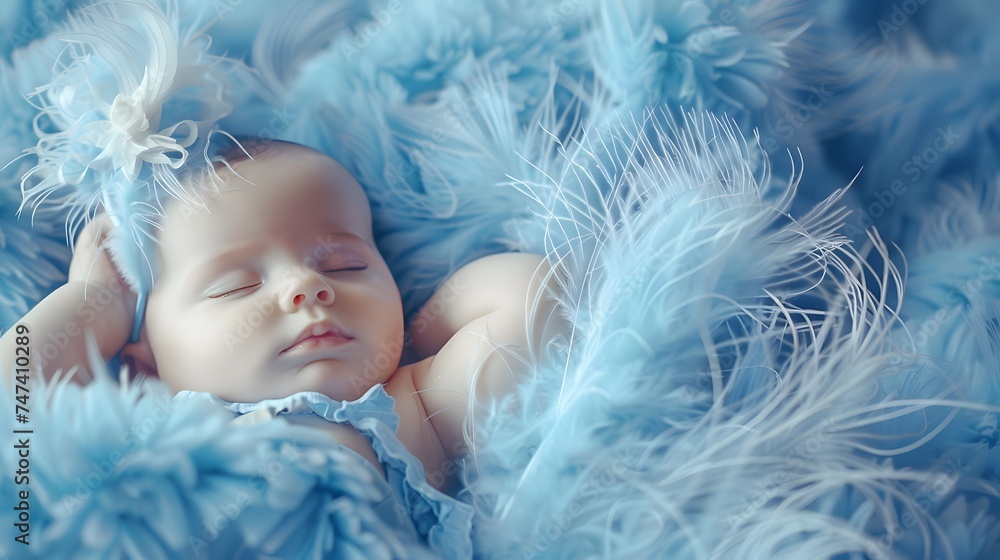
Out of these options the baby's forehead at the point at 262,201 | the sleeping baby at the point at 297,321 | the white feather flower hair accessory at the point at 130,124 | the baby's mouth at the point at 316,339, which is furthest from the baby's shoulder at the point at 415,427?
the white feather flower hair accessory at the point at 130,124

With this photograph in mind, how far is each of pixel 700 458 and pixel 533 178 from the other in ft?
1.60

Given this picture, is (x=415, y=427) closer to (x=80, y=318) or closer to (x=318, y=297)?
(x=318, y=297)

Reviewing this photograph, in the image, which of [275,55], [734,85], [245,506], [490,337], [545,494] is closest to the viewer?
[245,506]

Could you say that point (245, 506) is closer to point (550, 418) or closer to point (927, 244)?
point (550, 418)

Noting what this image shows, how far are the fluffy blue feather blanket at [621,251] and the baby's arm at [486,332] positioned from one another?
0.03m

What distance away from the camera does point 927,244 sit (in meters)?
1.15

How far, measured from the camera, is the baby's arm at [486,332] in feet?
3.15

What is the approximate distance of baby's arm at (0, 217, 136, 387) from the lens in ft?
3.06

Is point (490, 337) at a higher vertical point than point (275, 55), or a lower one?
lower

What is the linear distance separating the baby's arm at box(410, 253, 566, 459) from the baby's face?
7 centimetres

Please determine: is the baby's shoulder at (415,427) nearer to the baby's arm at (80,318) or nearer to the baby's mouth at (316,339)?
the baby's mouth at (316,339)

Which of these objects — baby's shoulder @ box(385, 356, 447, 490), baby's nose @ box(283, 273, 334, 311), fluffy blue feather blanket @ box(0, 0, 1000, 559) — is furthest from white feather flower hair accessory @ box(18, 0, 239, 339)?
baby's shoulder @ box(385, 356, 447, 490)

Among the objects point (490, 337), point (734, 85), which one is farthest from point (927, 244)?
point (490, 337)

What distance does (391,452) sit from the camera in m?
0.90
